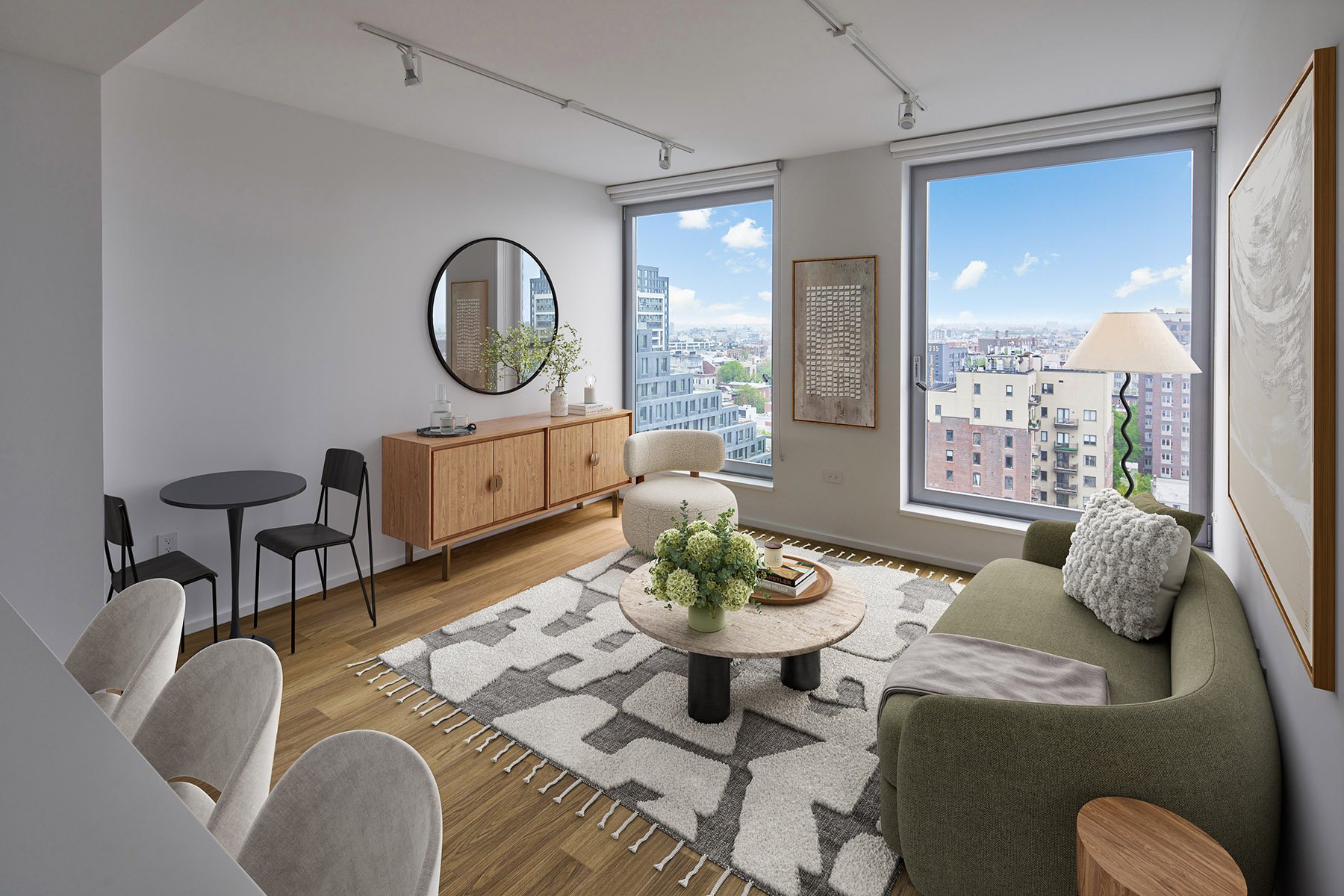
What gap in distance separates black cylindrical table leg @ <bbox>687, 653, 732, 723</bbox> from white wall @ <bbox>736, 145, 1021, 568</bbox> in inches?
90.0

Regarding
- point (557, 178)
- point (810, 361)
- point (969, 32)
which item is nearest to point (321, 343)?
point (557, 178)

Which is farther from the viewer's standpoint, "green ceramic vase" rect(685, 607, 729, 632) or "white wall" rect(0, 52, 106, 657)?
"green ceramic vase" rect(685, 607, 729, 632)

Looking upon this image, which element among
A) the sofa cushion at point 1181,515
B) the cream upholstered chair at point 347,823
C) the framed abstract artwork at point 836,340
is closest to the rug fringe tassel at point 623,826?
the cream upholstered chair at point 347,823

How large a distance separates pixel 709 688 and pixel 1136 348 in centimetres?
226

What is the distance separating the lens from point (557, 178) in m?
5.12

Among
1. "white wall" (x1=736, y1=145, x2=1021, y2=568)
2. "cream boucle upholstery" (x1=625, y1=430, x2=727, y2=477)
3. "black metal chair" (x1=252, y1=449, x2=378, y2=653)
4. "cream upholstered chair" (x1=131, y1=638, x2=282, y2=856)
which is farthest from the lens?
"cream boucle upholstery" (x1=625, y1=430, x2=727, y2=477)

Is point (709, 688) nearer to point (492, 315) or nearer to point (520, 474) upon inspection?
point (520, 474)

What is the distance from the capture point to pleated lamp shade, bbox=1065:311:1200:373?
289 cm

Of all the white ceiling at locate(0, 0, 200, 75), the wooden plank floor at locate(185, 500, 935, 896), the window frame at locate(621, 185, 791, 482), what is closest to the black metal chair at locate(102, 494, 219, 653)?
the wooden plank floor at locate(185, 500, 935, 896)

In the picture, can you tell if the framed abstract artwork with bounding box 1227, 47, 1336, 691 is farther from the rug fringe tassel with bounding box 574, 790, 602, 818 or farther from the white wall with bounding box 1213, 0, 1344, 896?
the rug fringe tassel with bounding box 574, 790, 602, 818

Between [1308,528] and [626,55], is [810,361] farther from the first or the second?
[1308,528]

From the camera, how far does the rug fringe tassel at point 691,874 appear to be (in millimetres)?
1848

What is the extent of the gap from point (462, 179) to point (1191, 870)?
4.62 metres

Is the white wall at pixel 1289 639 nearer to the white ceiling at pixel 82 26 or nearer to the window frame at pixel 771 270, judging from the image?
the white ceiling at pixel 82 26
